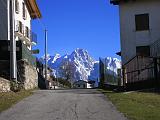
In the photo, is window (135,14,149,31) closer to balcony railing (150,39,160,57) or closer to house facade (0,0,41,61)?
balcony railing (150,39,160,57)

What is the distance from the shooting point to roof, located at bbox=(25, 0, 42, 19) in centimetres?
5624

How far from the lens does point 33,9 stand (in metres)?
58.2

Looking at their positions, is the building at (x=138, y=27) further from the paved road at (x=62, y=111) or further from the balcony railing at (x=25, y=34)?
the paved road at (x=62, y=111)

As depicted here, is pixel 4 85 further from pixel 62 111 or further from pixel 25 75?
pixel 62 111

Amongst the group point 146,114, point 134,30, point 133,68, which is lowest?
point 146,114

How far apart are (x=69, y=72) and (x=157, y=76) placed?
65.5 metres

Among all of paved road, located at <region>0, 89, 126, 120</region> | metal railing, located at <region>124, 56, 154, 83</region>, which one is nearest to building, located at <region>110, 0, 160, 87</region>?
metal railing, located at <region>124, 56, 154, 83</region>

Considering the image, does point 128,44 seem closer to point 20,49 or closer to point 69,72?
point 20,49

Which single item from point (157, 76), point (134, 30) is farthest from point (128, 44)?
point (157, 76)

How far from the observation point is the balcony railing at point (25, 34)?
159ft

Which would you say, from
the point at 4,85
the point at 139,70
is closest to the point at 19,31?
the point at 139,70

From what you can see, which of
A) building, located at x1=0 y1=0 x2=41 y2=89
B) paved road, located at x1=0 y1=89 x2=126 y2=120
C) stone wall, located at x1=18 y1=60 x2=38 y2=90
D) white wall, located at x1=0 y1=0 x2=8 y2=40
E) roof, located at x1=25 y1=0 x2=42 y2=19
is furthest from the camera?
roof, located at x1=25 y1=0 x2=42 y2=19

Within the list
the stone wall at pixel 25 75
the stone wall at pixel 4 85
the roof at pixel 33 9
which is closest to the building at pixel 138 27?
the stone wall at pixel 25 75

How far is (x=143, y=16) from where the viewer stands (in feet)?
141
